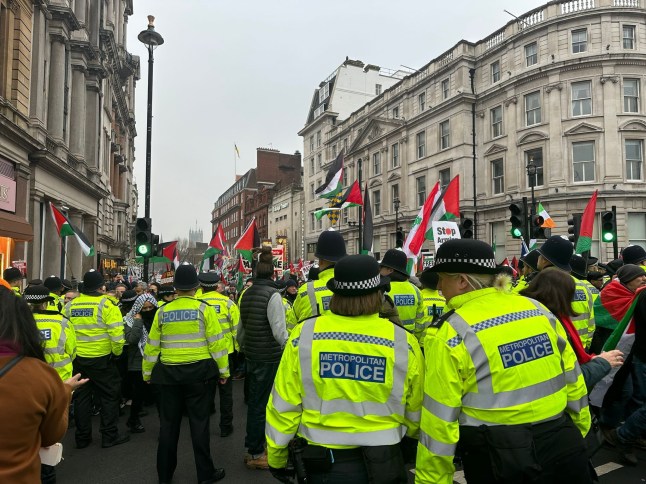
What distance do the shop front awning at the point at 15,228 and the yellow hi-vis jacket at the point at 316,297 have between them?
1325cm

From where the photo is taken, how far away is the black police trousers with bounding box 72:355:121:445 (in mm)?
5852

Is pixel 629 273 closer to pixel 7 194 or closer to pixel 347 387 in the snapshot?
pixel 347 387

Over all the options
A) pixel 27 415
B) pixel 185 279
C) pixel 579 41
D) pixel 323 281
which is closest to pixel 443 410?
pixel 27 415

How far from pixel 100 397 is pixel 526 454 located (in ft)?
18.1

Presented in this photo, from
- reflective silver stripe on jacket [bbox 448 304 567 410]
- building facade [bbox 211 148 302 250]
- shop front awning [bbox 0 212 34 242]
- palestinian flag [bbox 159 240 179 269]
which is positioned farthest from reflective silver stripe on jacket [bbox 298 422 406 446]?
building facade [bbox 211 148 302 250]

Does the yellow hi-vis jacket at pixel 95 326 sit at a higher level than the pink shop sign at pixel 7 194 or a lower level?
lower

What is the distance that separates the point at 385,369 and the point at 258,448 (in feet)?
11.1

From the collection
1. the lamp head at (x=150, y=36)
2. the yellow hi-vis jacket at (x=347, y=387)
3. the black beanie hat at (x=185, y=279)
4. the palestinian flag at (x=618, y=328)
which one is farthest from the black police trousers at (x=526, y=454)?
the lamp head at (x=150, y=36)

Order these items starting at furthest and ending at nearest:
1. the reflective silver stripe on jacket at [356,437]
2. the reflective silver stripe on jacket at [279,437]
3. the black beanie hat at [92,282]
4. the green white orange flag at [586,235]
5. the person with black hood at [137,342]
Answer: the green white orange flag at [586,235] < the person with black hood at [137,342] < the black beanie hat at [92,282] < the reflective silver stripe on jacket at [279,437] < the reflective silver stripe on jacket at [356,437]

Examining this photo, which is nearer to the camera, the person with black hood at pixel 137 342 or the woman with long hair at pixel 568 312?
the woman with long hair at pixel 568 312

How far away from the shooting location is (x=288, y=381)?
2.53m

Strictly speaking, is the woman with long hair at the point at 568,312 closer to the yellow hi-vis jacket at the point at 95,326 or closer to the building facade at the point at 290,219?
the yellow hi-vis jacket at the point at 95,326

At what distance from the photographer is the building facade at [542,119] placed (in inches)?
992

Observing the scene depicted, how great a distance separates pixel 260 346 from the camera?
5.21 m
